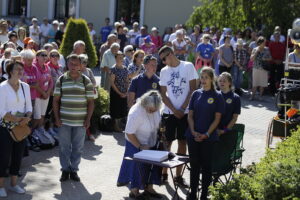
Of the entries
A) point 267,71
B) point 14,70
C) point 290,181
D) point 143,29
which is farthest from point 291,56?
point 143,29

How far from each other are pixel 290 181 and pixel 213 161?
2367 mm

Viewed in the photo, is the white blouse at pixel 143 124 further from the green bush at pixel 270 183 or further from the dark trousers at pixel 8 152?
the green bush at pixel 270 183

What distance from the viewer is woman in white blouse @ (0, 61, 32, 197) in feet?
25.6

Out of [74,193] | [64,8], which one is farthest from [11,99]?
[64,8]

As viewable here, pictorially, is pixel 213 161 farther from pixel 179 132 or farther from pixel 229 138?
pixel 179 132

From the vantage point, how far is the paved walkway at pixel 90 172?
26.3ft

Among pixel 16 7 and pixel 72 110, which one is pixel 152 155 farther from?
pixel 16 7

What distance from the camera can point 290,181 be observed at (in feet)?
17.5

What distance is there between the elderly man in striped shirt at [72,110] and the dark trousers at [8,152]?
2.28ft

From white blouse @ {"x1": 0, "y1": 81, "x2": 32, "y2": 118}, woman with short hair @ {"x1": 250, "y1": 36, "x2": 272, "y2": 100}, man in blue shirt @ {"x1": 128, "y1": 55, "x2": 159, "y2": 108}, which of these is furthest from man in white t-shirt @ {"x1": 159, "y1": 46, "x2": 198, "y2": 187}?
woman with short hair @ {"x1": 250, "y1": 36, "x2": 272, "y2": 100}

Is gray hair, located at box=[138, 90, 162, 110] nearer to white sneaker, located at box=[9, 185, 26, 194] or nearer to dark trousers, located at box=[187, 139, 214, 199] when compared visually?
dark trousers, located at box=[187, 139, 214, 199]

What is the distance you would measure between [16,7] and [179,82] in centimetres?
2318

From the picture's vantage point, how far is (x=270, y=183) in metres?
5.31

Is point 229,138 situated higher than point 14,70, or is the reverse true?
point 14,70
